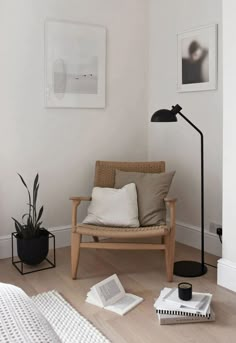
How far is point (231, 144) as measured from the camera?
280 centimetres

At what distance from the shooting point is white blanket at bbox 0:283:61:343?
1.08 metres

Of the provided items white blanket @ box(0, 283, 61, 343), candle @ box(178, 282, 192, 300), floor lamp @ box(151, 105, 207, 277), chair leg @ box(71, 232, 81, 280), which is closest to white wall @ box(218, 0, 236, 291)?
floor lamp @ box(151, 105, 207, 277)

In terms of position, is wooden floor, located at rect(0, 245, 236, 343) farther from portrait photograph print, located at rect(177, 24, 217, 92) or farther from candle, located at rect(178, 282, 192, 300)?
portrait photograph print, located at rect(177, 24, 217, 92)

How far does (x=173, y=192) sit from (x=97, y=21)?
1678mm

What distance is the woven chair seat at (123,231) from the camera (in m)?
2.96

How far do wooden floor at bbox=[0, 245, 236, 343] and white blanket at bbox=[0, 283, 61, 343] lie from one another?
1.08 m

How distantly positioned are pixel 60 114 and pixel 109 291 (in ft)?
5.40

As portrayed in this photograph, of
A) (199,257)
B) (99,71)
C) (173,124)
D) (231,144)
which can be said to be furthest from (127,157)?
(231,144)

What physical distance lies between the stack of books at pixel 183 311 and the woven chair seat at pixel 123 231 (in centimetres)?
56

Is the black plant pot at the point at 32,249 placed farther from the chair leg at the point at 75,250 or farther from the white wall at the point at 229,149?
the white wall at the point at 229,149

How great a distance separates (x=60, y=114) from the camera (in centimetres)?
368

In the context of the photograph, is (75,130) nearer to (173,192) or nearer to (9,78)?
(9,78)

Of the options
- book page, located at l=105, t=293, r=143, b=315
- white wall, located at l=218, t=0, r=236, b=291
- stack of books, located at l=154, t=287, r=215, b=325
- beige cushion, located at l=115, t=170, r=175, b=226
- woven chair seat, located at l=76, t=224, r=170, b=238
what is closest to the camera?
stack of books, located at l=154, t=287, r=215, b=325

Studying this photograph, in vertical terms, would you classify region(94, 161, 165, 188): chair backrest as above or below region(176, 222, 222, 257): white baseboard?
above
